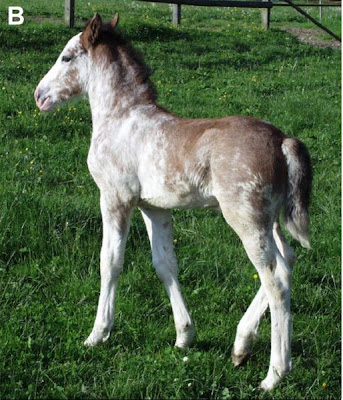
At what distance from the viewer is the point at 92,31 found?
17.3ft

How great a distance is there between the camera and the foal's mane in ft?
17.3

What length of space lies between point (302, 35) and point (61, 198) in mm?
13647

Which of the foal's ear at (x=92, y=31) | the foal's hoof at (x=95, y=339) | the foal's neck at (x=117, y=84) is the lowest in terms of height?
the foal's hoof at (x=95, y=339)

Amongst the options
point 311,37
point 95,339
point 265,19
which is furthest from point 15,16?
point 95,339

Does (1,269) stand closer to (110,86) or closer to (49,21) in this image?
(110,86)

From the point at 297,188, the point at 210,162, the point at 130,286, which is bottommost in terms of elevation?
the point at 130,286

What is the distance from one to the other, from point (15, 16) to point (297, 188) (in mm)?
12910

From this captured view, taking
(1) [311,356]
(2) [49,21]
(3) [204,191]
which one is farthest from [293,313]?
(2) [49,21]

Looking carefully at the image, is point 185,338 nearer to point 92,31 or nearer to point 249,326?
point 249,326

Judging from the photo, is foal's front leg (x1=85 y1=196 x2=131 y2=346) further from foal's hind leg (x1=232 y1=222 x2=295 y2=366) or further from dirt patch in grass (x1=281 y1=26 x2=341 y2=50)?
dirt patch in grass (x1=281 y1=26 x2=341 y2=50)

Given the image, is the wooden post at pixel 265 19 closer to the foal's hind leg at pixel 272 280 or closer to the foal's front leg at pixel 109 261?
the foal's front leg at pixel 109 261

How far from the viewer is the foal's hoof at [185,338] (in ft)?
16.7

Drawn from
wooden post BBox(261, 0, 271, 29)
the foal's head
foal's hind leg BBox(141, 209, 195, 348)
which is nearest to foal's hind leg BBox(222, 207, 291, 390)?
foal's hind leg BBox(141, 209, 195, 348)

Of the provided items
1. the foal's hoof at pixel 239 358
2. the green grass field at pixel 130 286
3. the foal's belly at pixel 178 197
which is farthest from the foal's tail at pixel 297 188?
the green grass field at pixel 130 286
